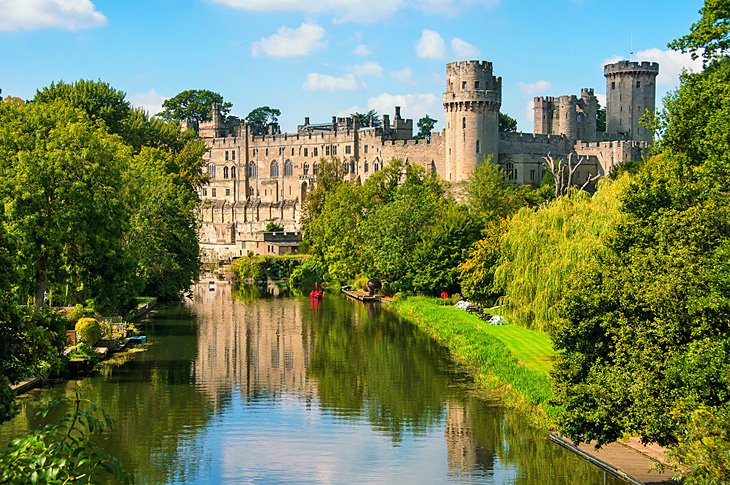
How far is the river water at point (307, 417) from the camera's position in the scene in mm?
21719

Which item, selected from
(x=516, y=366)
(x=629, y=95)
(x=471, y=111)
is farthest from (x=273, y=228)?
(x=516, y=366)

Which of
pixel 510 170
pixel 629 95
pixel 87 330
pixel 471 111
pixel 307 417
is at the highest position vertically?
pixel 629 95

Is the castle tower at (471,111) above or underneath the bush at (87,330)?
above

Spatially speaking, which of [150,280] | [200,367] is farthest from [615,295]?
[150,280]

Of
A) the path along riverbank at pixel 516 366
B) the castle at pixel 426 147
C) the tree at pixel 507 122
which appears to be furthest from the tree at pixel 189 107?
the path along riverbank at pixel 516 366

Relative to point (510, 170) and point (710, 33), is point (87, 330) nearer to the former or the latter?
point (710, 33)

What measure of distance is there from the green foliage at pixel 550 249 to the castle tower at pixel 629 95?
2411 inches

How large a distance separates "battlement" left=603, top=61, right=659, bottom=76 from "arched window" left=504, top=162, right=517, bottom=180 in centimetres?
1687

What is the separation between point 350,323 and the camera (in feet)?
156

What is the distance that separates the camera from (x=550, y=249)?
34125 mm

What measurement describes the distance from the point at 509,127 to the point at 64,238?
89.7 metres

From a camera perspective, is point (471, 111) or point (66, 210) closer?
point (66, 210)

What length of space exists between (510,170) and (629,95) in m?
16.7

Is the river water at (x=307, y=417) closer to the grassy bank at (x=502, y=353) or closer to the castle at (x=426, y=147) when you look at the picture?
the grassy bank at (x=502, y=353)
